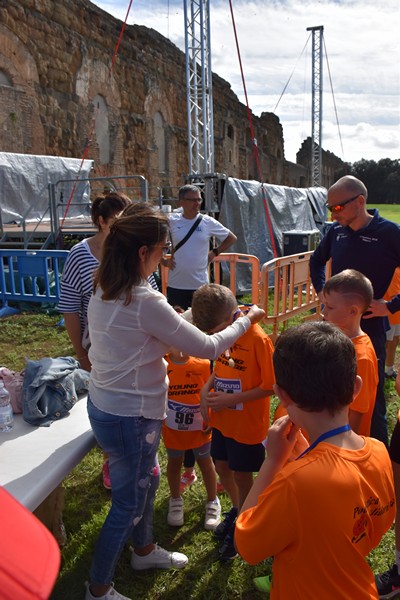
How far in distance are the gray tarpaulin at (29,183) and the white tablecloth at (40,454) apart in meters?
7.76

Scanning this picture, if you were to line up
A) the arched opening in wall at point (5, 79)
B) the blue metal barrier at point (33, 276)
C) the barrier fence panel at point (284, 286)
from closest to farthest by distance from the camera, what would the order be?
the barrier fence panel at point (284, 286) < the blue metal barrier at point (33, 276) < the arched opening in wall at point (5, 79)

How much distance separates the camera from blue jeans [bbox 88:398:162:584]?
6.20 feet

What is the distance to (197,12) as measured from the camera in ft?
35.0

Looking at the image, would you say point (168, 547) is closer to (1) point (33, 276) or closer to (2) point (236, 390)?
(2) point (236, 390)

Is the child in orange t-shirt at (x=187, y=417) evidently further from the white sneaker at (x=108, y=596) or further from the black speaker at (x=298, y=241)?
the black speaker at (x=298, y=241)

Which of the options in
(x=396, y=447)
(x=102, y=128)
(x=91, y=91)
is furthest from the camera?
(x=102, y=128)

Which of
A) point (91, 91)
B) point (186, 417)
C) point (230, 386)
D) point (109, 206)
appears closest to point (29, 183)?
point (91, 91)

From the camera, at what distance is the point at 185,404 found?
258 cm

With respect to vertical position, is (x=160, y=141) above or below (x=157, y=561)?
above

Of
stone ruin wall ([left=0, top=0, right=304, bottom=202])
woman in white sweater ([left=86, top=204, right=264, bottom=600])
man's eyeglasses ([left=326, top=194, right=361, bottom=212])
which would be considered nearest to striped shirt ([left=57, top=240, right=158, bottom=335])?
woman in white sweater ([left=86, top=204, right=264, bottom=600])

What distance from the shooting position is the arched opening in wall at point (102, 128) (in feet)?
49.3

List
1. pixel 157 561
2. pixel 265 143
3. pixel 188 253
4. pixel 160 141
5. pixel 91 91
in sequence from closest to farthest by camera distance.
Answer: pixel 157 561, pixel 188 253, pixel 91 91, pixel 160 141, pixel 265 143

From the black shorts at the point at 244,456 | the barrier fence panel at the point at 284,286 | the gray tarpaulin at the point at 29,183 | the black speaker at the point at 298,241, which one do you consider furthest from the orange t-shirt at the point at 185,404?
the gray tarpaulin at the point at 29,183

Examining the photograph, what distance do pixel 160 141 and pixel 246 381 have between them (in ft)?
62.9
